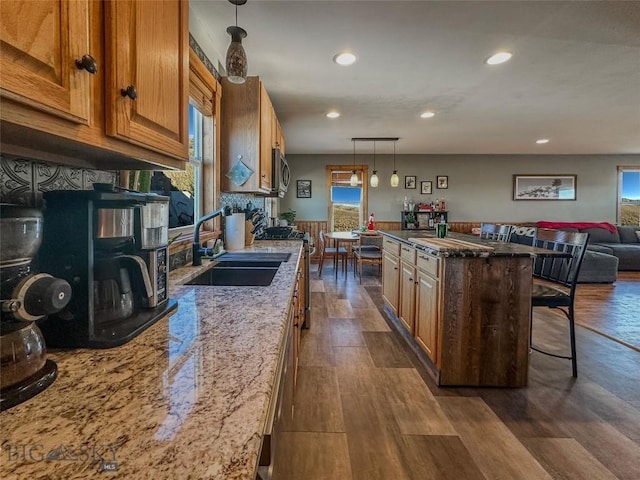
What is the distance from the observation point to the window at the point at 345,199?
25.2 feet

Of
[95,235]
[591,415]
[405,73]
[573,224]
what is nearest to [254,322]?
[95,235]

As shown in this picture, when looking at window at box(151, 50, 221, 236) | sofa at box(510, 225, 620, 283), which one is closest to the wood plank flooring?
window at box(151, 50, 221, 236)

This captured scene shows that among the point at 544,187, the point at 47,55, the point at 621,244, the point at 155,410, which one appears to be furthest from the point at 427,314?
the point at 544,187

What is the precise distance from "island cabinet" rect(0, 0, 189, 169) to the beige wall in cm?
665

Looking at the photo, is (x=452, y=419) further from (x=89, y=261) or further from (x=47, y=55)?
(x=47, y=55)

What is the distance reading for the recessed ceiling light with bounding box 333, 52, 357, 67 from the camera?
2.72 metres

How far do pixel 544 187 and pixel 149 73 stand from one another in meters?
8.91

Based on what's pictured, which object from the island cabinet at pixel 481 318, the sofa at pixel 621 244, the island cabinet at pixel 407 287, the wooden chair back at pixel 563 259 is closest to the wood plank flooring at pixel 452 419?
the island cabinet at pixel 481 318

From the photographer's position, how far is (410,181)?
768 centimetres

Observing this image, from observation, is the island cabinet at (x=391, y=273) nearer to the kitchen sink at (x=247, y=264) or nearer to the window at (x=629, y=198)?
the kitchen sink at (x=247, y=264)

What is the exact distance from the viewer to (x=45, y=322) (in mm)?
772

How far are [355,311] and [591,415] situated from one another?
225 centimetres

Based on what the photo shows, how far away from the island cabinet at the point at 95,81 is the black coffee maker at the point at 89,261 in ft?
0.45

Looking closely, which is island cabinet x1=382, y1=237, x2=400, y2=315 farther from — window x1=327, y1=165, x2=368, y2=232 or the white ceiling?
window x1=327, y1=165, x2=368, y2=232
